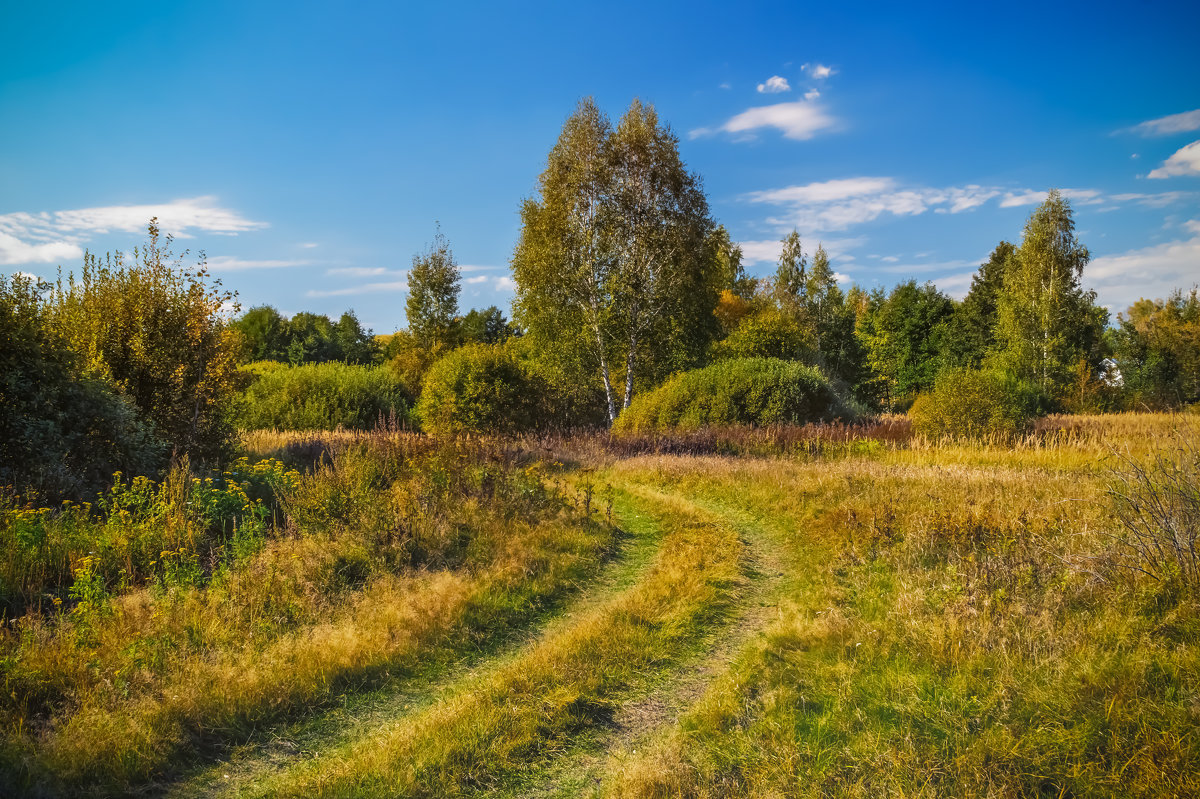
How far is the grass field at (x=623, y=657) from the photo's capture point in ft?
13.4

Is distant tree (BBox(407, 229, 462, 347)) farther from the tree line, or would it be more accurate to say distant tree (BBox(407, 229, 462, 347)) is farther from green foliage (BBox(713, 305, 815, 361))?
green foliage (BBox(713, 305, 815, 361))

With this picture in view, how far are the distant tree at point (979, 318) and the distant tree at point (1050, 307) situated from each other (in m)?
4.17

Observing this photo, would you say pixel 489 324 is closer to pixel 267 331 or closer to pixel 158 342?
pixel 267 331

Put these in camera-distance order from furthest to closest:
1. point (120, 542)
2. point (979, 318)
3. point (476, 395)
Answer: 1. point (979, 318)
2. point (476, 395)
3. point (120, 542)

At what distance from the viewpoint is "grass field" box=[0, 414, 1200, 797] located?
4.08m

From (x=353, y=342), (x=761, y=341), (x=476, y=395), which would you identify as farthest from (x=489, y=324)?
(x=476, y=395)

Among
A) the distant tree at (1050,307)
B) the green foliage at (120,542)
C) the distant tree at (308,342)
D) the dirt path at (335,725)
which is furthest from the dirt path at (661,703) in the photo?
the distant tree at (308,342)

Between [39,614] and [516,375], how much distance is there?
53.6ft

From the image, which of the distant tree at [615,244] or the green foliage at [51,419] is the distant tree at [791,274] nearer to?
the distant tree at [615,244]

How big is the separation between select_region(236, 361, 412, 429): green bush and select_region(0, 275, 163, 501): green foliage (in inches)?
453

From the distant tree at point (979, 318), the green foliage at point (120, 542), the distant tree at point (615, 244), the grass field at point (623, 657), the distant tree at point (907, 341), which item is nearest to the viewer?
the grass field at point (623, 657)

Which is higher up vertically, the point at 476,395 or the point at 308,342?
the point at 308,342

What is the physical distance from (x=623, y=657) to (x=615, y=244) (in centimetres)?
2066

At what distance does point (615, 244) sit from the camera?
2477 cm
